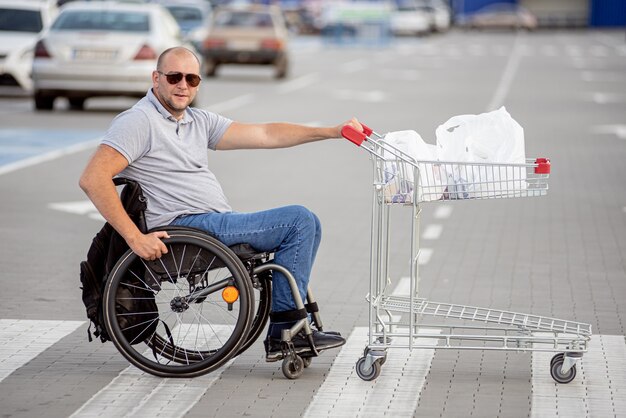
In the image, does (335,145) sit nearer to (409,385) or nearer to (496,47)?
(409,385)

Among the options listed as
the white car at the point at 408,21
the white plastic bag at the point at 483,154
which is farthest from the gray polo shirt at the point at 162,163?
the white car at the point at 408,21

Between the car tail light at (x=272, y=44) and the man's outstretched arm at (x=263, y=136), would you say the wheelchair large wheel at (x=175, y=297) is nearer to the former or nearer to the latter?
the man's outstretched arm at (x=263, y=136)

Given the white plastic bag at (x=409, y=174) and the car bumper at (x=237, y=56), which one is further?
the car bumper at (x=237, y=56)

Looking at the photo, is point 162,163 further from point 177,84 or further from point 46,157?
point 46,157

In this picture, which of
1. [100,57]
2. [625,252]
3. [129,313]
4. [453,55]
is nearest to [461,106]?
[100,57]

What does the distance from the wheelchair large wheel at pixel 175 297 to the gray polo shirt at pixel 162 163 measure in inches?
8.4

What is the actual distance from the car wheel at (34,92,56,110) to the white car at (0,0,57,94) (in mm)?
1781

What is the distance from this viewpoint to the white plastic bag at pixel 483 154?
20.8 feet

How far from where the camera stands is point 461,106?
2506 centimetres

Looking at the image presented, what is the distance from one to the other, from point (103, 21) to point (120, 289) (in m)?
16.8

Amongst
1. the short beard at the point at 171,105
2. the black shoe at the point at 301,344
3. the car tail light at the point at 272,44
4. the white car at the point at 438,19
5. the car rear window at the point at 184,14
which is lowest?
the white car at the point at 438,19

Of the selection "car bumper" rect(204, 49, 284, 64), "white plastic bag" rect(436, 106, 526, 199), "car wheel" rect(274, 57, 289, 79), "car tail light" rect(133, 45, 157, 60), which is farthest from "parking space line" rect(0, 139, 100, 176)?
"car bumper" rect(204, 49, 284, 64)

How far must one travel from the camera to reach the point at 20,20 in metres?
26.2

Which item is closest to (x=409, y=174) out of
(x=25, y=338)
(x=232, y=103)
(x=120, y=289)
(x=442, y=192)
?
(x=442, y=192)
